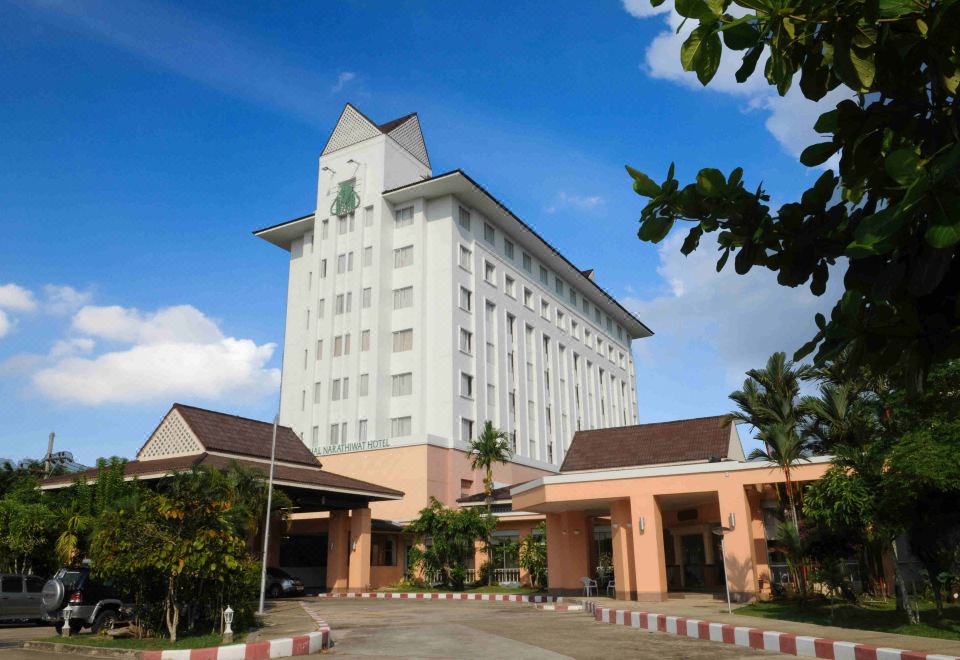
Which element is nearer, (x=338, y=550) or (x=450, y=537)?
(x=450, y=537)

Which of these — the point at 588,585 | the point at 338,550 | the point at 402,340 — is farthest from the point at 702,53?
the point at 402,340

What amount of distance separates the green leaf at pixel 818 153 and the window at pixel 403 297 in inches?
1753

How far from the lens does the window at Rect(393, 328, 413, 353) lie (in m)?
46.4

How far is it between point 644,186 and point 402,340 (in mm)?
44036

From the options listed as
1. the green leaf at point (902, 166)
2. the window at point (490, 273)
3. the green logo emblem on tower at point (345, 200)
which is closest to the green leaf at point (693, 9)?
the green leaf at point (902, 166)

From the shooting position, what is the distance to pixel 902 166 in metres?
2.26

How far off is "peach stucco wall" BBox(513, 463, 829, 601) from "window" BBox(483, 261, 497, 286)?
2488 centimetres

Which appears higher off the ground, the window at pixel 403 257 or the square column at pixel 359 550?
the window at pixel 403 257

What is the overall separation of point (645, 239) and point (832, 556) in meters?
18.0

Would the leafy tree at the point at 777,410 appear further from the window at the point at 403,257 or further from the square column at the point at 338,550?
the window at the point at 403,257

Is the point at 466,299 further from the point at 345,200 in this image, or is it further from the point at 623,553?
the point at 623,553

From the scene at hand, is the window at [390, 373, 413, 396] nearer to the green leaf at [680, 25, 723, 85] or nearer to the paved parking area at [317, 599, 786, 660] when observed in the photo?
the paved parking area at [317, 599, 786, 660]

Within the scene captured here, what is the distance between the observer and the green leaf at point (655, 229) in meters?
3.11

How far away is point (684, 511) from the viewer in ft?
109
